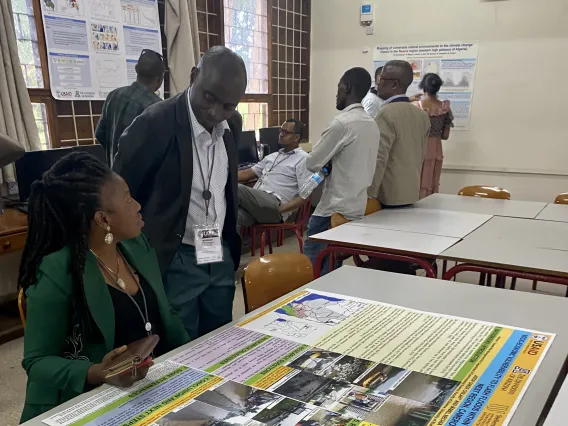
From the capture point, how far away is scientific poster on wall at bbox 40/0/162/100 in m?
3.29

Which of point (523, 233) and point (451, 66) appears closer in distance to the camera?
point (523, 233)

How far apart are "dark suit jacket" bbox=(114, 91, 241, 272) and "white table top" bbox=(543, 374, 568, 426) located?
113 centimetres

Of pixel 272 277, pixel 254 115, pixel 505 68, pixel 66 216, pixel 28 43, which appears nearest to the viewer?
pixel 66 216

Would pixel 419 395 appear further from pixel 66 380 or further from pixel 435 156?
pixel 435 156

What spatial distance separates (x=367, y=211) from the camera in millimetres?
3074

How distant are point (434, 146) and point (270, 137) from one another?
65.2 inches

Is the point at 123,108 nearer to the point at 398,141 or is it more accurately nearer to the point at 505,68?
the point at 398,141

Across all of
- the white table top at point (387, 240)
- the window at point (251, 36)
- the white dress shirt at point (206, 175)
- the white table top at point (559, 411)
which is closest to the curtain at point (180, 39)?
the window at point (251, 36)

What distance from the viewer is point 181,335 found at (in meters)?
1.47

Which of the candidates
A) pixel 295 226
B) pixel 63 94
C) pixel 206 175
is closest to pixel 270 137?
pixel 295 226

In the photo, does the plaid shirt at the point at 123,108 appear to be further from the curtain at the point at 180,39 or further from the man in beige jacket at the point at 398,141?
the man in beige jacket at the point at 398,141

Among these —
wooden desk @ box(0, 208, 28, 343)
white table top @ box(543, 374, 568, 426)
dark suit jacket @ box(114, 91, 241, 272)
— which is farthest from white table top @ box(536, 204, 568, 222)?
wooden desk @ box(0, 208, 28, 343)

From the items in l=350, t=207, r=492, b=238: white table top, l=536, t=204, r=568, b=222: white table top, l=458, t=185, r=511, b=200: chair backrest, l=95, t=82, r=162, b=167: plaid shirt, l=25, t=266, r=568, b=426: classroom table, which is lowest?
l=458, t=185, r=511, b=200: chair backrest

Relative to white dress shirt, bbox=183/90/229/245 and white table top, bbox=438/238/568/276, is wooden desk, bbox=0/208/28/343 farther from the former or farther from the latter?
white table top, bbox=438/238/568/276
